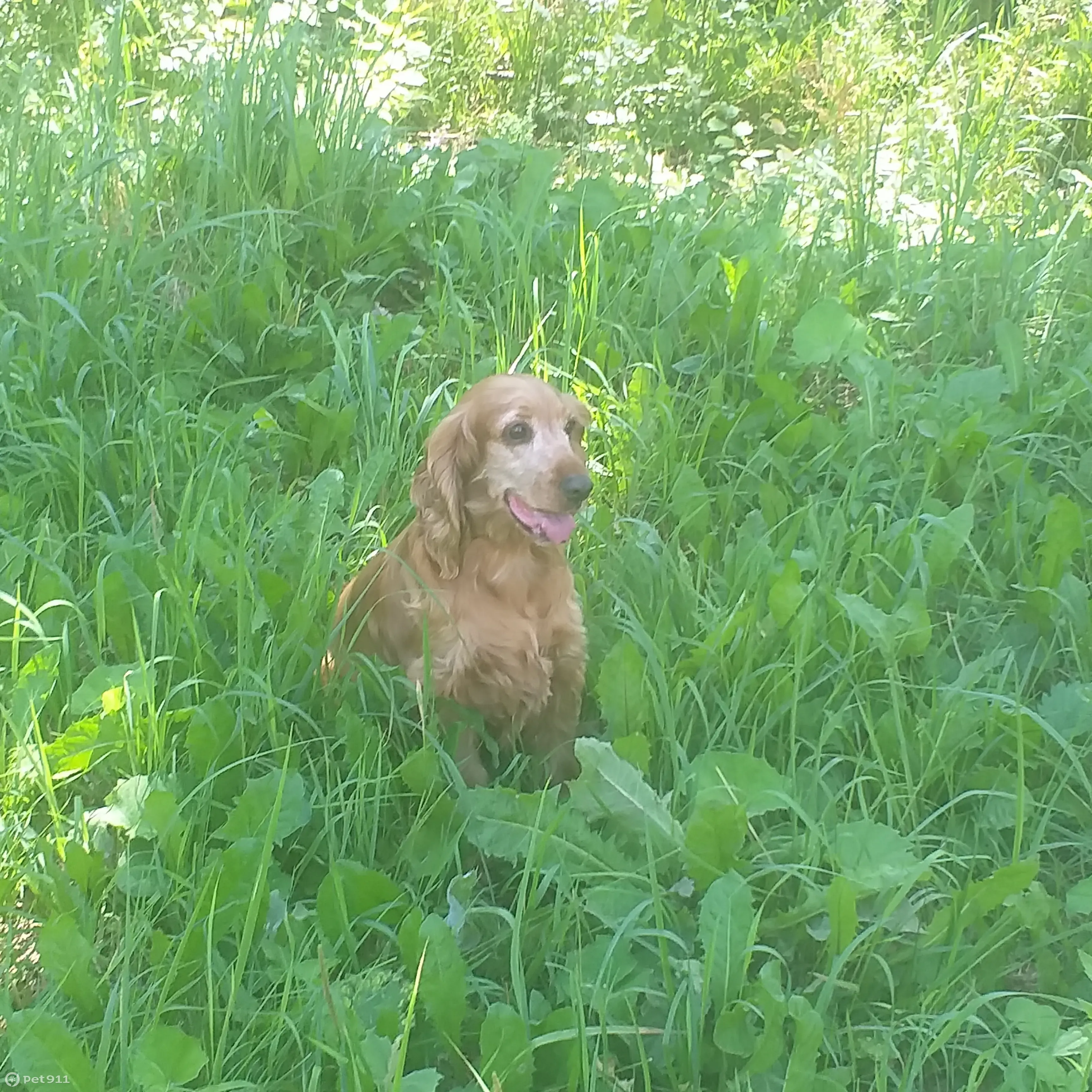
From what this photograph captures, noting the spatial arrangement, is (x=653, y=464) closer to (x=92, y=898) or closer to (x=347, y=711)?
(x=347, y=711)

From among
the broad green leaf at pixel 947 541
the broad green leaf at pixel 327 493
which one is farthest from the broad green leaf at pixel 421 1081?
the broad green leaf at pixel 947 541

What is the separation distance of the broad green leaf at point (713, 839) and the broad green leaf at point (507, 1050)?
37cm

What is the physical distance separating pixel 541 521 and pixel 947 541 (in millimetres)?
866

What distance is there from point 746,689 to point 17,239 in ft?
7.10

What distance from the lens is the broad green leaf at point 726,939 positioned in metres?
1.37

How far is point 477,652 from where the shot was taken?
1913 mm

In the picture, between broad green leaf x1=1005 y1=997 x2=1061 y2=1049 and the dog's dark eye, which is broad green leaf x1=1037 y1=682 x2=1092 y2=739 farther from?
the dog's dark eye

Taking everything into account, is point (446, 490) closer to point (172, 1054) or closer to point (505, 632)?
point (505, 632)

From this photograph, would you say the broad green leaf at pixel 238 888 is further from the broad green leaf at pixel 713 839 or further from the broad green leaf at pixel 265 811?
the broad green leaf at pixel 713 839

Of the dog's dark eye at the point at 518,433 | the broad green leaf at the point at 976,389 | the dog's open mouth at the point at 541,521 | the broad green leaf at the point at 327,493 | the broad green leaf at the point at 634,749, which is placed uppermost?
the dog's dark eye at the point at 518,433

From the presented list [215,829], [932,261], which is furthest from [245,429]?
[932,261]

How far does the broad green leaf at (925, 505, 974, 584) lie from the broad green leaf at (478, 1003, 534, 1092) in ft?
4.33

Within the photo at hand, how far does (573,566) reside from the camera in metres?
2.32

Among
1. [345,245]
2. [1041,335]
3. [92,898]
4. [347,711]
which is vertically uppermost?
[345,245]
